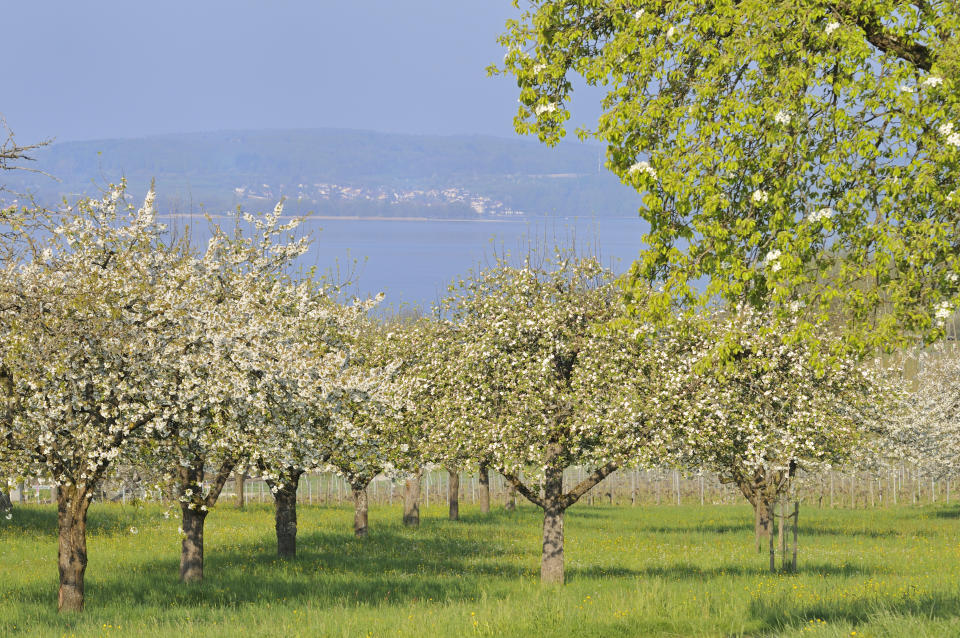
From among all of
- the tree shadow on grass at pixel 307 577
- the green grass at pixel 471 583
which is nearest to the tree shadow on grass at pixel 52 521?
the green grass at pixel 471 583

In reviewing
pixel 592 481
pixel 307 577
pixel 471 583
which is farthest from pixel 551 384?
pixel 307 577

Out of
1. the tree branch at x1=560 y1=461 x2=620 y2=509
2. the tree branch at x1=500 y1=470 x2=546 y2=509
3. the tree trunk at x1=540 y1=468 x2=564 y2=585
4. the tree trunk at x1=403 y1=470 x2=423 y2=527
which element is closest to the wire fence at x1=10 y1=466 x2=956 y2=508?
the tree trunk at x1=403 y1=470 x2=423 y2=527

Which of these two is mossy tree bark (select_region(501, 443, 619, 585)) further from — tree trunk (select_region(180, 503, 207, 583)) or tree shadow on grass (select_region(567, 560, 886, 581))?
tree trunk (select_region(180, 503, 207, 583))

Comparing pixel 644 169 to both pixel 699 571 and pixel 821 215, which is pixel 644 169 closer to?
pixel 821 215

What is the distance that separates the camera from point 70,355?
1572cm

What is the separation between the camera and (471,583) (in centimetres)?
2372

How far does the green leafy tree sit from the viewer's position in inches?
377

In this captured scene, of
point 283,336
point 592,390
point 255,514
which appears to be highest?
point 283,336

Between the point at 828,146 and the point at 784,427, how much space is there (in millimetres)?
14368

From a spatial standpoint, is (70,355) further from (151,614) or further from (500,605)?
(500,605)

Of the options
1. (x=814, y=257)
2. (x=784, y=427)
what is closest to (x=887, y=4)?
(x=814, y=257)

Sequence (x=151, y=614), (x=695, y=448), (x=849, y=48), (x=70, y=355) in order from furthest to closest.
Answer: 1. (x=695, y=448)
2. (x=151, y=614)
3. (x=70, y=355)
4. (x=849, y=48)

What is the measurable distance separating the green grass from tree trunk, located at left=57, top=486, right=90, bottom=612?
1.60ft

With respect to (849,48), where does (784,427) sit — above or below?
below
